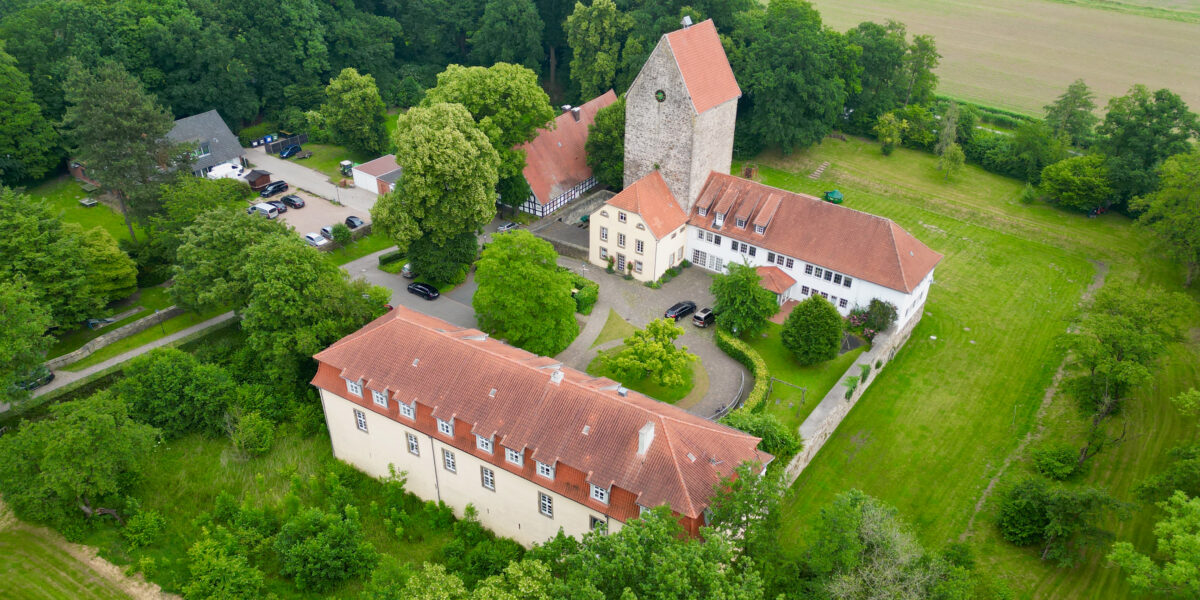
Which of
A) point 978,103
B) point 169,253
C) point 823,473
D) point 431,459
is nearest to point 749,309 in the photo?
point 823,473

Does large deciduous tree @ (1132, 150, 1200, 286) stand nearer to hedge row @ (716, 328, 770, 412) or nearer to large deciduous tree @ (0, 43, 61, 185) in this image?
hedge row @ (716, 328, 770, 412)

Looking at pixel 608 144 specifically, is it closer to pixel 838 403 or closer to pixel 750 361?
pixel 750 361

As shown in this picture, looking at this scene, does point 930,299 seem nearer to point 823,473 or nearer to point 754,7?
point 823,473

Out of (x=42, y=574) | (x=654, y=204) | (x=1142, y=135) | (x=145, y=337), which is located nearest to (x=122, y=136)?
(x=145, y=337)

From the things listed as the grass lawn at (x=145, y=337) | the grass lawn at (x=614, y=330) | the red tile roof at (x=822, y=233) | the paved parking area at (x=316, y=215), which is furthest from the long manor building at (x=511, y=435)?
the paved parking area at (x=316, y=215)

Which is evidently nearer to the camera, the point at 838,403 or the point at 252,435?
the point at 252,435

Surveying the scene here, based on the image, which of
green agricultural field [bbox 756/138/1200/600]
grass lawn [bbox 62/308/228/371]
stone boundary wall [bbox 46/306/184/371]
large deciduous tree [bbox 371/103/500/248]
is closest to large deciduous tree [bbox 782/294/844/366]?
green agricultural field [bbox 756/138/1200/600]
